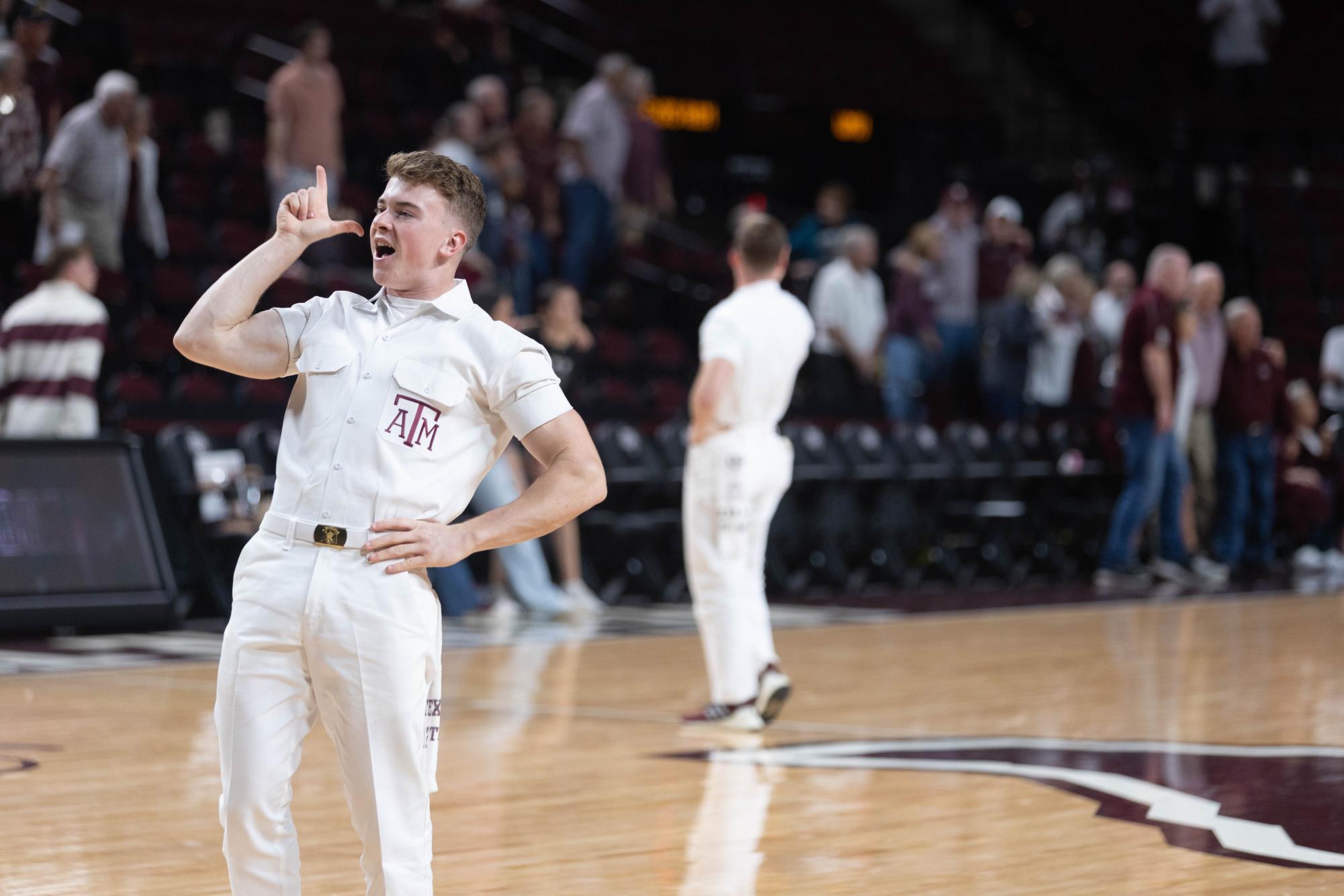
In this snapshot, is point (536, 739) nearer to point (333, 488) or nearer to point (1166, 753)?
point (1166, 753)

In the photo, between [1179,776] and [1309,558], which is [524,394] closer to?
[1179,776]

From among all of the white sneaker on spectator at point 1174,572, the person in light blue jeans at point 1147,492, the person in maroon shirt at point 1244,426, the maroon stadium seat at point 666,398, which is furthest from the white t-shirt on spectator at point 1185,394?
the maroon stadium seat at point 666,398

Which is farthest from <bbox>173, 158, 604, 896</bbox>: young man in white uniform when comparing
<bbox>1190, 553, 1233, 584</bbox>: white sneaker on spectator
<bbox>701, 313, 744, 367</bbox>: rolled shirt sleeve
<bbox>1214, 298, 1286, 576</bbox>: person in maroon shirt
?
<bbox>1214, 298, 1286, 576</bbox>: person in maroon shirt

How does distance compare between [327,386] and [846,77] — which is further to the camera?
[846,77]

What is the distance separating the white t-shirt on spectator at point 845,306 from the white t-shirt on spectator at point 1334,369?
493 centimetres

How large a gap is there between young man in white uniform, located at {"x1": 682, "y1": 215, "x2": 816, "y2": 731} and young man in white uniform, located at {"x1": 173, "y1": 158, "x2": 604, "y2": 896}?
3.40 metres

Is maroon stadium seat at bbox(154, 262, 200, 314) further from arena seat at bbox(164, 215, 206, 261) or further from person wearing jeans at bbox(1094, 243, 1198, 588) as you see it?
person wearing jeans at bbox(1094, 243, 1198, 588)

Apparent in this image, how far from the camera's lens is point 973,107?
21.5 meters

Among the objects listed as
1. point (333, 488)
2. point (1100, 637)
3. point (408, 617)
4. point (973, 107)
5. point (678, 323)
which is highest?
point (973, 107)

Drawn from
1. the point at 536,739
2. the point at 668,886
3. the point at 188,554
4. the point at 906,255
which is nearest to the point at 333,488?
the point at 668,886

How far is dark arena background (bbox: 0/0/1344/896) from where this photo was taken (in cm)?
531

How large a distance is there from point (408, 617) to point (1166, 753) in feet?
12.5

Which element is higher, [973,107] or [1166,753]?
[973,107]

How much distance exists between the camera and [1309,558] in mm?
16766
